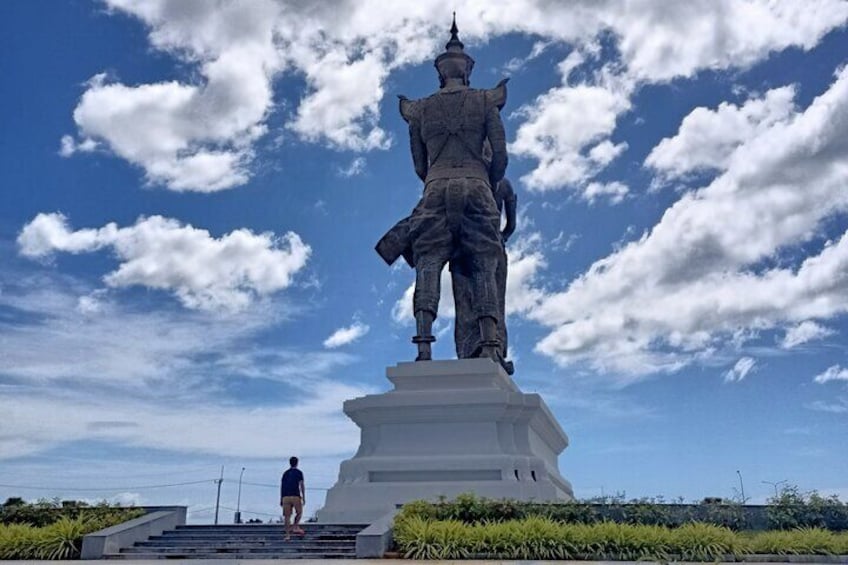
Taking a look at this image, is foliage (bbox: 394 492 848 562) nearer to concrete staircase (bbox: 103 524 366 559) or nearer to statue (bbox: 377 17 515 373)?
concrete staircase (bbox: 103 524 366 559)

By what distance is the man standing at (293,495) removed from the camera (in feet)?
36.8

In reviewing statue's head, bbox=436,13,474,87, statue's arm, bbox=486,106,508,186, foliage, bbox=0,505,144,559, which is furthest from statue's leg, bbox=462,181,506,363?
foliage, bbox=0,505,144,559

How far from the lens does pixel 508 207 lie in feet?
56.3

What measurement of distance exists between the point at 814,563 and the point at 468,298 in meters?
8.35

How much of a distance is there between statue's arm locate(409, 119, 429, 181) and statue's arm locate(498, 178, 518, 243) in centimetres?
174

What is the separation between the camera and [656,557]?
9266 mm

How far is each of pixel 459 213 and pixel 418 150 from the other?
6.47 ft

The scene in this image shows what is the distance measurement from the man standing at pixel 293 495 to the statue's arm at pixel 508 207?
294 inches

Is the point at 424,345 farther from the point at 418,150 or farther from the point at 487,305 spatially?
the point at 418,150

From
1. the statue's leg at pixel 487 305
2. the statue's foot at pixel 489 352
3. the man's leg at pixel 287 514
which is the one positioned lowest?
the man's leg at pixel 287 514

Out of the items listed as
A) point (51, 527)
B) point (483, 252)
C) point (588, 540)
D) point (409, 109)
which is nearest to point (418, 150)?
point (409, 109)

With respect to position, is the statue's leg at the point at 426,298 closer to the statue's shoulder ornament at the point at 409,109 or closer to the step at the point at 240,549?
the statue's shoulder ornament at the point at 409,109

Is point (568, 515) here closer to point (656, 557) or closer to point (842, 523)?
point (656, 557)

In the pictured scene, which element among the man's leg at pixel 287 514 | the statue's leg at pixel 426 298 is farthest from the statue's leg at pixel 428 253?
the man's leg at pixel 287 514
